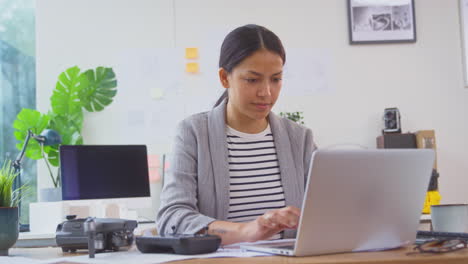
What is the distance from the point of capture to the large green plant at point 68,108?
12.5ft

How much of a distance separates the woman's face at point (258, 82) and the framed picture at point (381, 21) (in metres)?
2.50

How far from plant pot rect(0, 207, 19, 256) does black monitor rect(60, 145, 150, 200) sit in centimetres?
137

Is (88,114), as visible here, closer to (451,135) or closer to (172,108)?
(172,108)

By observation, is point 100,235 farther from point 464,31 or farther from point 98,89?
point 464,31

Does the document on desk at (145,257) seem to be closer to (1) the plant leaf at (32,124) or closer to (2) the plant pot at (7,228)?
(2) the plant pot at (7,228)

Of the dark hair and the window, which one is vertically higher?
the window

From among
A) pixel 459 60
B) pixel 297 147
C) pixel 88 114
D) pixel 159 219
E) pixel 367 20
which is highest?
pixel 367 20

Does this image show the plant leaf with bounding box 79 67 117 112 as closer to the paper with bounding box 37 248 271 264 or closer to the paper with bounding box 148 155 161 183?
the paper with bounding box 148 155 161 183

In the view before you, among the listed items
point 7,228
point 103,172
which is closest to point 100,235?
point 7,228

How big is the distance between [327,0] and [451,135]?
1273mm

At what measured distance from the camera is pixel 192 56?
4066 millimetres

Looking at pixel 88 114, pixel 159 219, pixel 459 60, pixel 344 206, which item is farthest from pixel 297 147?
pixel 459 60

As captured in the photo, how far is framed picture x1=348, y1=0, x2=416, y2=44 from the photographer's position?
4.11 m

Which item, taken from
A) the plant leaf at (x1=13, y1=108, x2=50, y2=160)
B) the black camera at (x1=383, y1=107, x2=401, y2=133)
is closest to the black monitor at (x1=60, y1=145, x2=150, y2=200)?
the plant leaf at (x1=13, y1=108, x2=50, y2=160)
